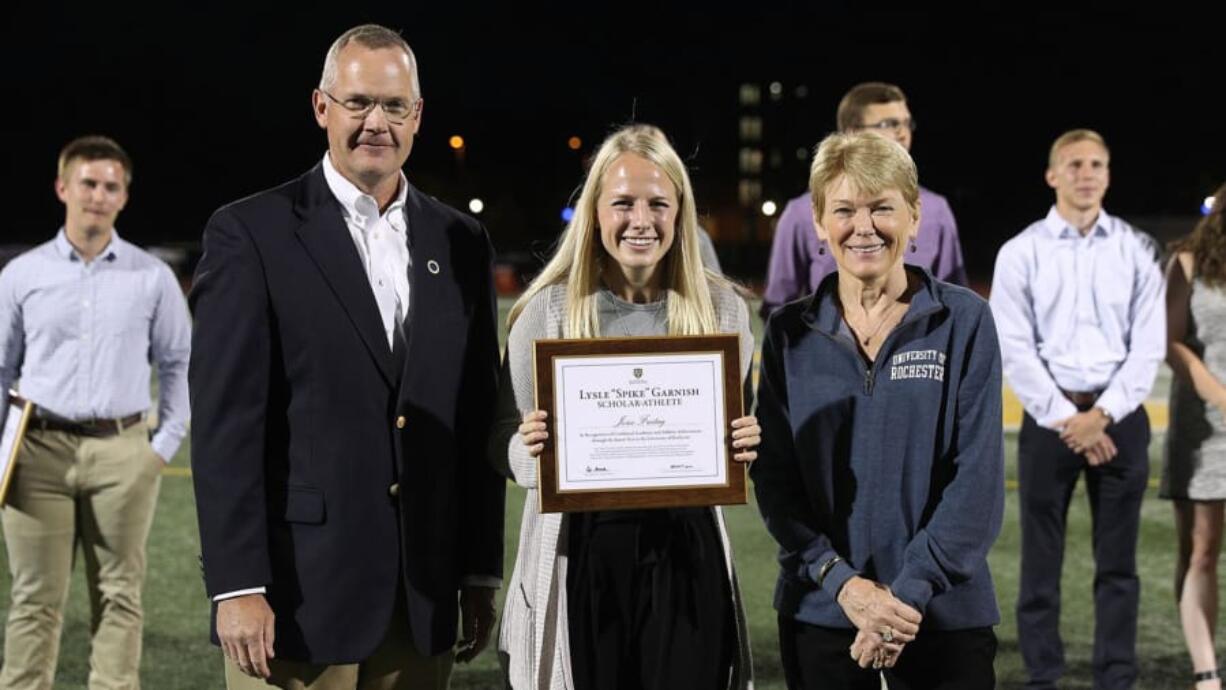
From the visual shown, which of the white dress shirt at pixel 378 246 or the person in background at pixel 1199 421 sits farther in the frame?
the person in background at pixel 1199 421

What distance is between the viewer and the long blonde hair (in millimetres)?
3182

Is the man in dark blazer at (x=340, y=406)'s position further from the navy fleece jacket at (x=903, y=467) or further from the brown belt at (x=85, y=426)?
the brown belt at (x=85, y=426)

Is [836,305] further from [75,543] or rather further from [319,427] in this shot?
[75,543]

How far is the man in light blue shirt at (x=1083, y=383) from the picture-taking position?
5.63 m

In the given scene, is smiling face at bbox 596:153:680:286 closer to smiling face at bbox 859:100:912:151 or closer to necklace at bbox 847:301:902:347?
necklace at bbox 847:301:902:347

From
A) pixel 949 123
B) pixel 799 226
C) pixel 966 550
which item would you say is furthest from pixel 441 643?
pixel 949 123

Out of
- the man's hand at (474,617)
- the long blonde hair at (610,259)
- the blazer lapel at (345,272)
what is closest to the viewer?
the blazer lapel at (345,272)

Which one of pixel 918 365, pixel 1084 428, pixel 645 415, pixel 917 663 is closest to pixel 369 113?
pixel 645 415

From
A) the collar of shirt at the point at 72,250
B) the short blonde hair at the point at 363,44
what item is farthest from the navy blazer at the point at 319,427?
the collar of shirt at the point at 72,250

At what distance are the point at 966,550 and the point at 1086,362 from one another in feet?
9.70

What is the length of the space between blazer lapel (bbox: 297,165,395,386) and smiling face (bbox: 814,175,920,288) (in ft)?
3.60

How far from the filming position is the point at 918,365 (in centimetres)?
307

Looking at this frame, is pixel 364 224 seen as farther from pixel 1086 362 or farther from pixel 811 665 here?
pixel 1086 362

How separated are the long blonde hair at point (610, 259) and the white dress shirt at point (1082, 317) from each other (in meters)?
2.90
